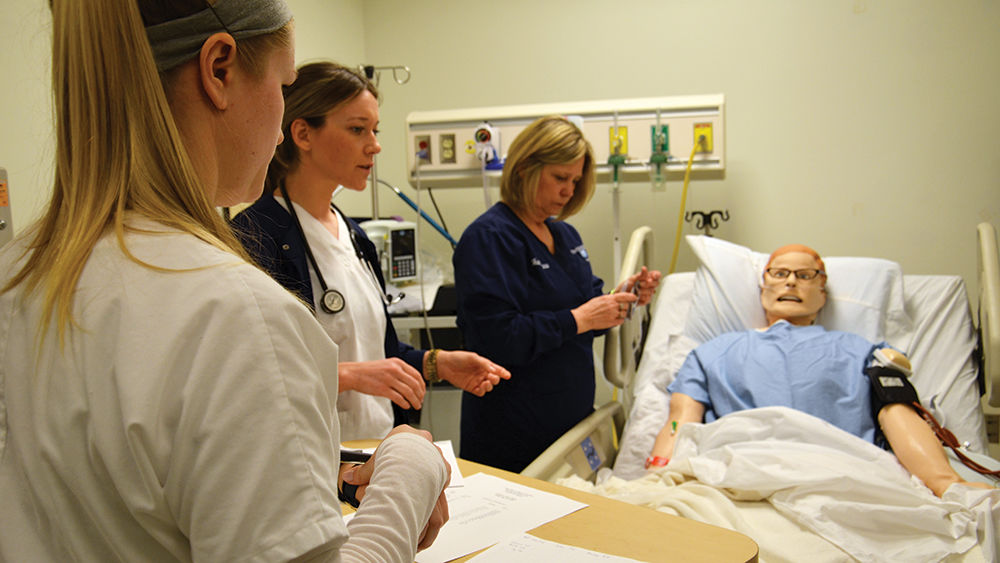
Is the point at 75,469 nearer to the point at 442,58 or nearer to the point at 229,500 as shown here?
the point at 229,500

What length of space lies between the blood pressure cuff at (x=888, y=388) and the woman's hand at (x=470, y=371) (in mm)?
1330

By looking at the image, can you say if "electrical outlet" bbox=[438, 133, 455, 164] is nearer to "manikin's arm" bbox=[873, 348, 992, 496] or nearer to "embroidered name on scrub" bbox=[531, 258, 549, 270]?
"embroidered name on scrub" bbox=[531, 258, 549, 270]

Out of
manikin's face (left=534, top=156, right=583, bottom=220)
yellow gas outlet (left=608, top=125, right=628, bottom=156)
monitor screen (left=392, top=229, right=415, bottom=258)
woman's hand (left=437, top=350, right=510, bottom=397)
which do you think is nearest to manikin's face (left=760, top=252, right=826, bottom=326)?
yellow gas outlet (left=608, top=125, right=628, bottom=156)

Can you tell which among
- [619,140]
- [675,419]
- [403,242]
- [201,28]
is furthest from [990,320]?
[201,28]

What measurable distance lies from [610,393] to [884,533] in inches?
89.5

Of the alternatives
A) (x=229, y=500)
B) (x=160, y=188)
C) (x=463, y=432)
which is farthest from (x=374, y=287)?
(x=229, y=500)

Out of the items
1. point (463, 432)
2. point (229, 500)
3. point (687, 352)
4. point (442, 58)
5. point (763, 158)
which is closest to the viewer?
point (229, 500)

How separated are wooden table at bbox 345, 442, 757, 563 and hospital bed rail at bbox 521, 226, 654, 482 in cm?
77

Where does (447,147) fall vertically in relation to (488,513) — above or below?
above

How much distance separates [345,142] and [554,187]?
86 cm

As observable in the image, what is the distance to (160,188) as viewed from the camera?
60 centimetres

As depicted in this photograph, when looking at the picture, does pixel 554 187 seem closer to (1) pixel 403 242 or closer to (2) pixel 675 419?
(2) pixel 675 419

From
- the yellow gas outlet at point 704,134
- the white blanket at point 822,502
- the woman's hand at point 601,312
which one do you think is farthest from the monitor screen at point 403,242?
the white blanket at point 822,502

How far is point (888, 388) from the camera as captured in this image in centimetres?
224
